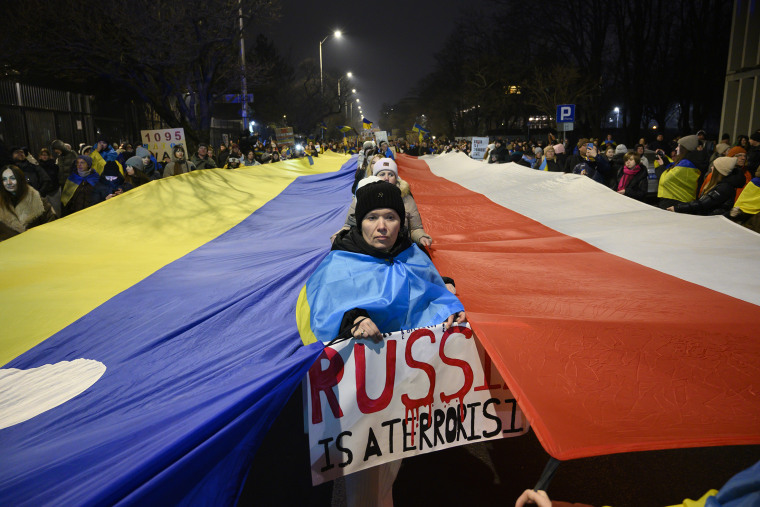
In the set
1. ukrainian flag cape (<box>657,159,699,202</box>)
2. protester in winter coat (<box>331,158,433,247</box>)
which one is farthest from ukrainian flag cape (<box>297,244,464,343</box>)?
ukrainian flag cape (<box>657,159,699,202</box>)

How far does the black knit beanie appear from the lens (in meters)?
3.06

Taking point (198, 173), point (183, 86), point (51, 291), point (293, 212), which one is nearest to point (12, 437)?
point (51, 291)

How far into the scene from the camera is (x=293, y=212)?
9195 millimetres

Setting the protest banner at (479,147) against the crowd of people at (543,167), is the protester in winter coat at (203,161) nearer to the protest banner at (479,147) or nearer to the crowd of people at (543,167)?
the crowd of people at (543,167)

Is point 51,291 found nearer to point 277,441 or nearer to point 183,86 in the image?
point 277,441

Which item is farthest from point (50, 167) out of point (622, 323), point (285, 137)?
point (285, 137)

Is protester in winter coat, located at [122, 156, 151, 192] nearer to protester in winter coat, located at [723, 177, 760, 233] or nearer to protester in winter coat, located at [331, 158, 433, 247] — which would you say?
protester in winter coat, located at [331, 158, 433, 247]

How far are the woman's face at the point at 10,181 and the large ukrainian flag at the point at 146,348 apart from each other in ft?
2.53


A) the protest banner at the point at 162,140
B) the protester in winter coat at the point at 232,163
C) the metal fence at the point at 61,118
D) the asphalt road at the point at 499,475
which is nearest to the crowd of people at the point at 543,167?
the protester in winter coat at the point at 232,163

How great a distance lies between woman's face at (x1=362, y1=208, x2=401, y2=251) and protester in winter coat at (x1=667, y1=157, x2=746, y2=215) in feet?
18.5

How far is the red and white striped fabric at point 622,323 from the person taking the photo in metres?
2.21

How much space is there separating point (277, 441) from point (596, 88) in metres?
43.2

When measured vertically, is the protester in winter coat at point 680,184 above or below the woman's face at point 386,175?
below

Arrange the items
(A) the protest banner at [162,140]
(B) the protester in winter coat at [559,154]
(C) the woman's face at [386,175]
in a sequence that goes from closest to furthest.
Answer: (C) the woman's face at [386,175] < (B) the protester in winter coat at [559,154] < (A) the protest banner at [162,140]
